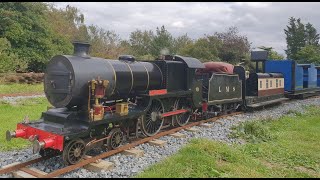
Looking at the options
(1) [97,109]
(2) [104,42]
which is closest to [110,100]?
(1) [97,109]

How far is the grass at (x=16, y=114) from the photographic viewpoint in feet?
24.1

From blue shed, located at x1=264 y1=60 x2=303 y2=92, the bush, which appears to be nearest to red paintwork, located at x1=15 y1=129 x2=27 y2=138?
the bush

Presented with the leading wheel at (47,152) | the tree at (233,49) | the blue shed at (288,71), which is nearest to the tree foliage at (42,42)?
the tree at (233,49)

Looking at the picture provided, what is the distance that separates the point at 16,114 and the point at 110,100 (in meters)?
5.33

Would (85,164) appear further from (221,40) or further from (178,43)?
(178,43)

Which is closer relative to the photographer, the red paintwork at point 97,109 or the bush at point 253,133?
the red paintwork at point 97,109

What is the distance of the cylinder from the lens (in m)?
6.13

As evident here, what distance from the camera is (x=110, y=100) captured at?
7.44 m

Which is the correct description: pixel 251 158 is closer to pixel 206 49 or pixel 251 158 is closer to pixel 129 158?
pixel 129 158

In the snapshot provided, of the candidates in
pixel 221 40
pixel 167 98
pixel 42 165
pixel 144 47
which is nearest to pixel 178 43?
pixel 144 47

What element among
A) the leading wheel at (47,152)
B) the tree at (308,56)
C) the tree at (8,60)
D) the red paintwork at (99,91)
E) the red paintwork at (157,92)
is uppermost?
the tree at (308,56)

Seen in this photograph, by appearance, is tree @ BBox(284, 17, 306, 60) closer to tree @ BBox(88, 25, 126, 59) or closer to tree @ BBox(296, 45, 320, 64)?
tree @ BBox(296, 45, 320, 64)

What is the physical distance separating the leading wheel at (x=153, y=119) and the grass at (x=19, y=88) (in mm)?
12012

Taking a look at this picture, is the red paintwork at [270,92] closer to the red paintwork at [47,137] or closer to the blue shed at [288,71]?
the blue shed at [288,71]
